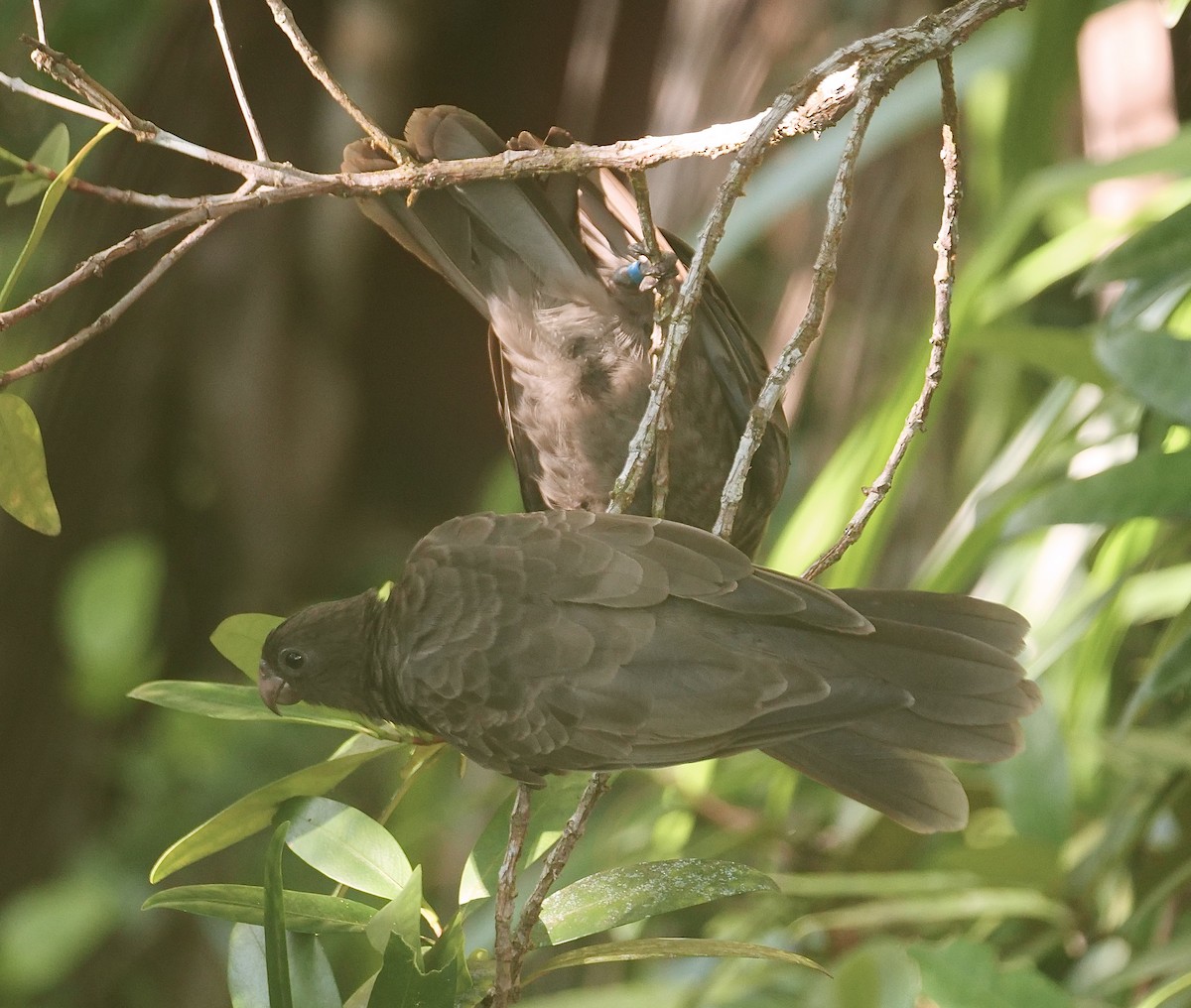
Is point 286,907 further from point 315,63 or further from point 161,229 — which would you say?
point 315,63

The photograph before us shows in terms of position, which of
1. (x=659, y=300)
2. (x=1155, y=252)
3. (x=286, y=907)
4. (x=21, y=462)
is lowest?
(x=286, y=907)

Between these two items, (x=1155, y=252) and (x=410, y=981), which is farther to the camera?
(x=1155, y=252)

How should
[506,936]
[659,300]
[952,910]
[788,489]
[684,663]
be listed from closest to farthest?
[506,936] → [684,663] → [659,300] → [952,910] → [788,489]

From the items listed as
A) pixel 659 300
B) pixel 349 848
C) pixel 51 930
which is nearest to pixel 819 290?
pixel 659 300

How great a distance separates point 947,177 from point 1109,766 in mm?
1605

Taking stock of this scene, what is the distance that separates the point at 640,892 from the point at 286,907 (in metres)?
0.36

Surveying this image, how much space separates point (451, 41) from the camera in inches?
148

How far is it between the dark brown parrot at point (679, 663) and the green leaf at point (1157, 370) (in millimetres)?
323

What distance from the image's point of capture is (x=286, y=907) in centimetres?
124

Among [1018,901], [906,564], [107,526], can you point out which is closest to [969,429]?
[906,564]

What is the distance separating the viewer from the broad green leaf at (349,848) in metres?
1.30

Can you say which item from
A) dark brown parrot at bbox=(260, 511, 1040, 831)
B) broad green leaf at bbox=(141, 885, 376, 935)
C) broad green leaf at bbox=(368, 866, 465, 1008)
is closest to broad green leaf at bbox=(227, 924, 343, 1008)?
broad green leaf at bbox=(141, 885, 376, 935)

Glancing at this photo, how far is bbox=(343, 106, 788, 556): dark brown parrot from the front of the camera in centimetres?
179

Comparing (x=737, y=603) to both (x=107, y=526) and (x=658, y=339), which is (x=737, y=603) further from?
(x=107, y=526)
